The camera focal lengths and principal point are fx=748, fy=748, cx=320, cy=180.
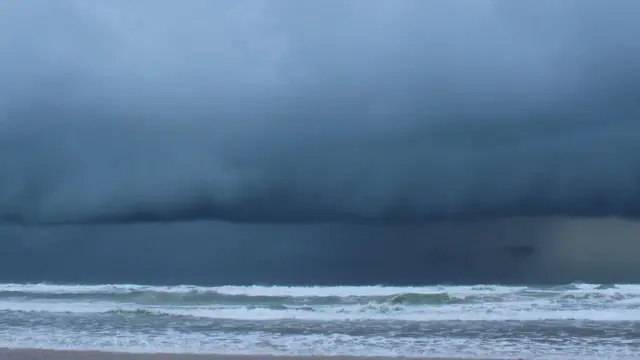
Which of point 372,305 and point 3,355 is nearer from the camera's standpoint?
point 3,355

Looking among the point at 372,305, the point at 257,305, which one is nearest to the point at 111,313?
the point at 257,305

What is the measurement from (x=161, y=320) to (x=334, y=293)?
1068cm

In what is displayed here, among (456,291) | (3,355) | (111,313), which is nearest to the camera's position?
(3,355)

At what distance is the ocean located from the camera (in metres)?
16.8

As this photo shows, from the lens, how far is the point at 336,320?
73.2ft

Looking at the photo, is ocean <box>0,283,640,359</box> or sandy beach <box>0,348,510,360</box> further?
ocean <box>0,283,640,359</box>

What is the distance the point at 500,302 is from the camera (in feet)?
87.8

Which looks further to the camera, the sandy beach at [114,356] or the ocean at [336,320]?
the ocean at [336,320]

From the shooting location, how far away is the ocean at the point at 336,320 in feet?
55.1

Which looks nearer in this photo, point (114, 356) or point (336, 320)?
point (114, 356)

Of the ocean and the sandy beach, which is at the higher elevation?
the ocean

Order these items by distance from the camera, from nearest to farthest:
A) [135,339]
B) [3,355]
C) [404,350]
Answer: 1. [3,355]
2. [404,350]
3. [135,339]

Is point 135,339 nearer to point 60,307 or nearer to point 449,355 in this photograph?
point 449,355

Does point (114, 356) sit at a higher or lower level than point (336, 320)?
lower
